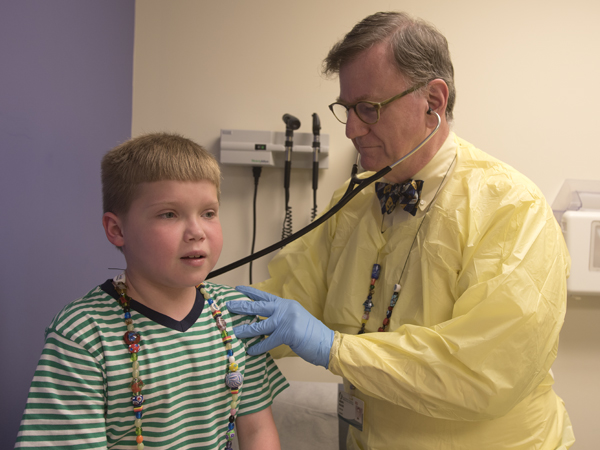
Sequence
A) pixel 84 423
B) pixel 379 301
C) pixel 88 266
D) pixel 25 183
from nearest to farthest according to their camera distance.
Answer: pixel 84 423 < pixel 25 183 < pixel 379 301 < pixel 88 266

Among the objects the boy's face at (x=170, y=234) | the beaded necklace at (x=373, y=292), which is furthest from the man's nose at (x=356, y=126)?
the boy's face at (x=170, y=234)

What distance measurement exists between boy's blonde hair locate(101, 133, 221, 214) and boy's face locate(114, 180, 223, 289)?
0.6 inches

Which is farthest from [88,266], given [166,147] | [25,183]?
[166,147]

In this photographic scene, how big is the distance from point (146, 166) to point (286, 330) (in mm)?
427

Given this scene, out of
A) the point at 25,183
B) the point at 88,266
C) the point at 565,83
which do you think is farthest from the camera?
the point at 565,83

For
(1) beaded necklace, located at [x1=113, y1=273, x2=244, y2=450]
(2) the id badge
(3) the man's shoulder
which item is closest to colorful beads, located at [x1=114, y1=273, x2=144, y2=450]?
(1) beaded necklace, located at [x1=113, y1=273, x2=244, y2=450]

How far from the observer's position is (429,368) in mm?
861

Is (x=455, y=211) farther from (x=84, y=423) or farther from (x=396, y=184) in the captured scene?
(x=84, y=423)

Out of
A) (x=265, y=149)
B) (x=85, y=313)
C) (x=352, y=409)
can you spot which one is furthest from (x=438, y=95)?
(x=85, y=313)

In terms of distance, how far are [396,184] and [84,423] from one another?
86 cm

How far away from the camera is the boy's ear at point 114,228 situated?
0.82 metres

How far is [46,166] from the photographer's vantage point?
104cm

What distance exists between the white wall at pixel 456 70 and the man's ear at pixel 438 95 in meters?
0.60

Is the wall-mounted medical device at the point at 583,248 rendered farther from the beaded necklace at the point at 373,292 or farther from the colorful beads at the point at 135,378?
the colorful beads at the point at 135,378
